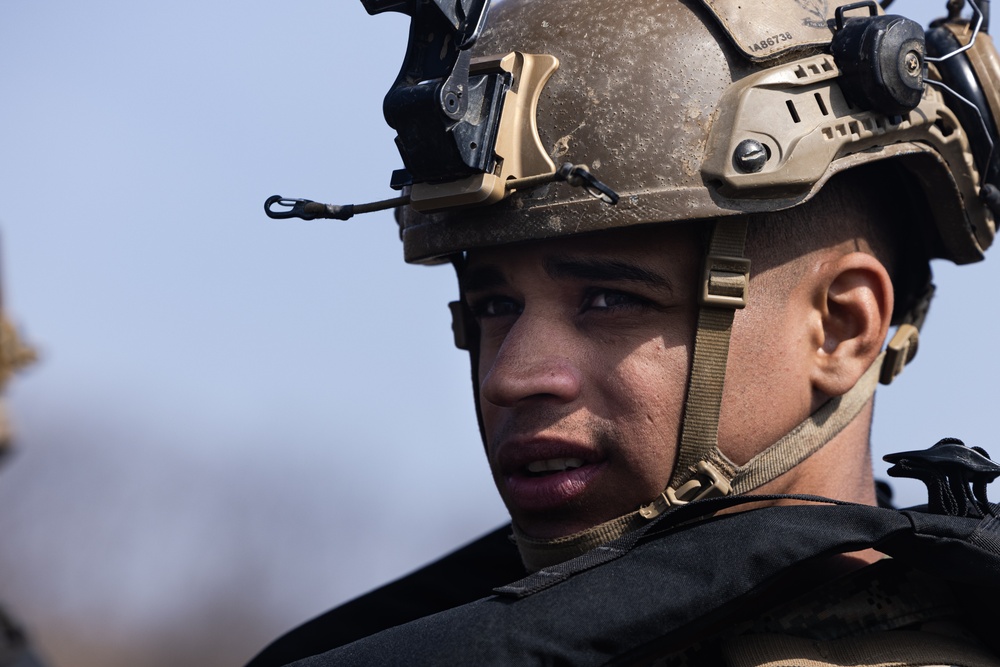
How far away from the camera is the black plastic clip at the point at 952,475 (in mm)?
2985

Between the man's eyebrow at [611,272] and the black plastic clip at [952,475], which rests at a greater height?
the man's eyebrow at [611,272]

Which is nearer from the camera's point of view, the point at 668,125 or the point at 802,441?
the point at 668,125

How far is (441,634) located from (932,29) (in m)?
2.14

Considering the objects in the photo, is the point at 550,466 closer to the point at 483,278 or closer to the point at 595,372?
the point at 595,372

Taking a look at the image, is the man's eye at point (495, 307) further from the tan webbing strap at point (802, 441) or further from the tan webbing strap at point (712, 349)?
the tan webbing strap at point (802, 441)

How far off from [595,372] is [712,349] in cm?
29

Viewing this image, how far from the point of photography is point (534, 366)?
309cm

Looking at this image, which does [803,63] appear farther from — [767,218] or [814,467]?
[814,467]

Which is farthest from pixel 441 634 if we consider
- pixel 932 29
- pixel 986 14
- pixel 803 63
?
pixel 986 14

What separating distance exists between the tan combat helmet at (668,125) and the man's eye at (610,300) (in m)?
0.17

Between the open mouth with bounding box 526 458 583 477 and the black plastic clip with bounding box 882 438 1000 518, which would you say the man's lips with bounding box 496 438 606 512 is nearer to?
the open mouth with bounding box 526 458 583 477

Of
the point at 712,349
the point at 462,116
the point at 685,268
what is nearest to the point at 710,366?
the point at 712,349

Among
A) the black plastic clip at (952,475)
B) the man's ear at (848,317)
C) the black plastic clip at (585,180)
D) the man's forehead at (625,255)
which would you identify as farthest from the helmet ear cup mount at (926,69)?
the black plastic clip at (952,475)

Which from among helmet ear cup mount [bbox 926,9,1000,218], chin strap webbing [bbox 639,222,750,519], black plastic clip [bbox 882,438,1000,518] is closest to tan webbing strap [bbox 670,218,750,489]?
chin strap webbing [bbox 639,222,750,519]
